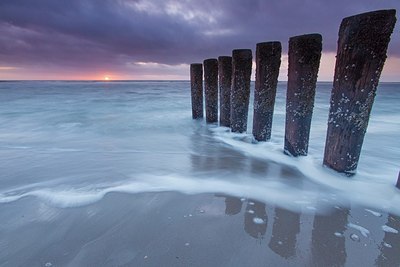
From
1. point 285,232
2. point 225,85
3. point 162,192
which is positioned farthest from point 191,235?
point 225,85

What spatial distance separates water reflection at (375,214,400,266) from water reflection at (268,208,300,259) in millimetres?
483

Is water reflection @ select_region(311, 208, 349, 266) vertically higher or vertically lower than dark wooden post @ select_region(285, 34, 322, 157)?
lower

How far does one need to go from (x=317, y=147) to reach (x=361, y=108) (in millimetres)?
1950

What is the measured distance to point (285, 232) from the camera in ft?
5.98

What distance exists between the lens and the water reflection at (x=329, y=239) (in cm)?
155

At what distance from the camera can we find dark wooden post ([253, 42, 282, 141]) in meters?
3.79

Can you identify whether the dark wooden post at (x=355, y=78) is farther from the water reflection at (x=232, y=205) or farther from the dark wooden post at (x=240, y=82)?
the dark wooden post at (x=240, y=82)

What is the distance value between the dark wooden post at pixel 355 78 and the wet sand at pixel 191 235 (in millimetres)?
767

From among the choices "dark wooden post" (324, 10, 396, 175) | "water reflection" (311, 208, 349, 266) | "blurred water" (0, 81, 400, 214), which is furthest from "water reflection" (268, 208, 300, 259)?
"dark wooden post" (324, 10, 396, 175)

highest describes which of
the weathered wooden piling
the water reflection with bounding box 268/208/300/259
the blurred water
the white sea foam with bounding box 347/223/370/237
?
the weathered wooden piling

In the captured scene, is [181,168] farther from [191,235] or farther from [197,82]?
[197,82]

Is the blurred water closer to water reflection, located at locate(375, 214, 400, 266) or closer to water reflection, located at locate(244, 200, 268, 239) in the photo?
water reflection, located at locate(244, 200, 268, 239)

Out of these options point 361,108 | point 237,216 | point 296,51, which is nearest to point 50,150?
point 237,216

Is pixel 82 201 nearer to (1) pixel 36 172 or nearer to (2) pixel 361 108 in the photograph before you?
(1) pixel 36 172
